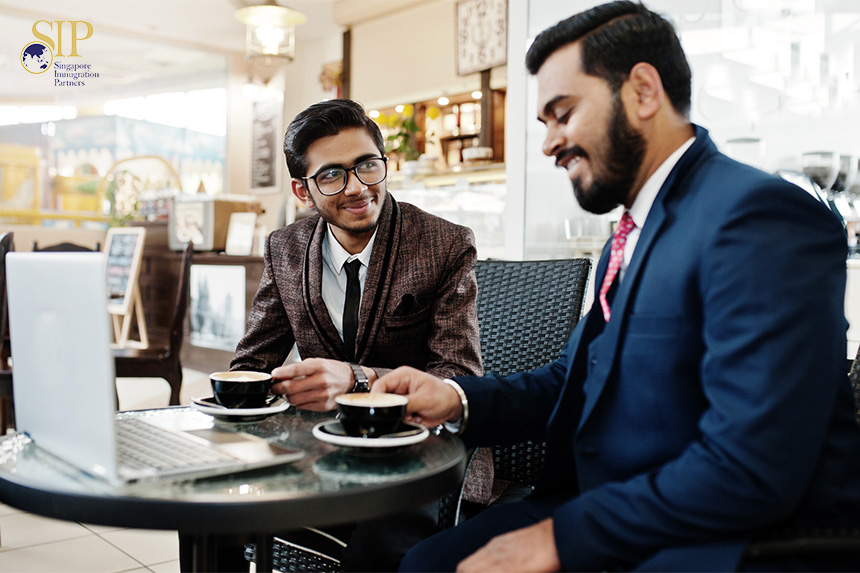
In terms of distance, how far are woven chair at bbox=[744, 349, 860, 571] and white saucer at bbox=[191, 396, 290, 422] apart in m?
0.72

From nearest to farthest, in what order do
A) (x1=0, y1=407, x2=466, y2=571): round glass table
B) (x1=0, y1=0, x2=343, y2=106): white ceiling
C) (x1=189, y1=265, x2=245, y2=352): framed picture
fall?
(x1=0, y1=407, x2=466, y2=571): round glass table
(x1=189, y1=265, x2=245, y2=352): framed picture
(x1=0, y1=0, x2=343, y2=106): white ceiling

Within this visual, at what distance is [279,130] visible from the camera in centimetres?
948

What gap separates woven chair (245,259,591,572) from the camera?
5.78 feet

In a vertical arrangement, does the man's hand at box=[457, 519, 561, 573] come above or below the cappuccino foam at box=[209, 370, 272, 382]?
below

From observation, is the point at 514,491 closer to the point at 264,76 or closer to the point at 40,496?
the point at 40,496

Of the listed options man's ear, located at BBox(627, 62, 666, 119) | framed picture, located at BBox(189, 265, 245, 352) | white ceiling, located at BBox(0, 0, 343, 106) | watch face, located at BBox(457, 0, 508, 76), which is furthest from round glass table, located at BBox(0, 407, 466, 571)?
white ceiling, located at BBox(0, 0, 343, 106)

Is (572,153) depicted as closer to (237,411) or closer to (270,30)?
(237,411)

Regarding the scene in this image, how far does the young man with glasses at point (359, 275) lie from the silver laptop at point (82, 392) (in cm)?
67

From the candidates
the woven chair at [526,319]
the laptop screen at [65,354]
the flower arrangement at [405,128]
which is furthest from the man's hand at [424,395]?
the flower arrangement at [405,128]

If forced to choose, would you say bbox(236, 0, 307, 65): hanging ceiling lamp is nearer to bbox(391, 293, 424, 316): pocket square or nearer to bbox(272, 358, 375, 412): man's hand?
bbox(391, 293, 424, 316): pocket square

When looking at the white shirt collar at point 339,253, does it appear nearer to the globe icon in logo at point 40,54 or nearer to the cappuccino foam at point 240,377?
the cappuccino foam at point 240,377

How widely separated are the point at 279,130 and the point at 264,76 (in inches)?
A: 33.0

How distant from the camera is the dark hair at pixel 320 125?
1.74 metres

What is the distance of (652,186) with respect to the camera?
1068mm
